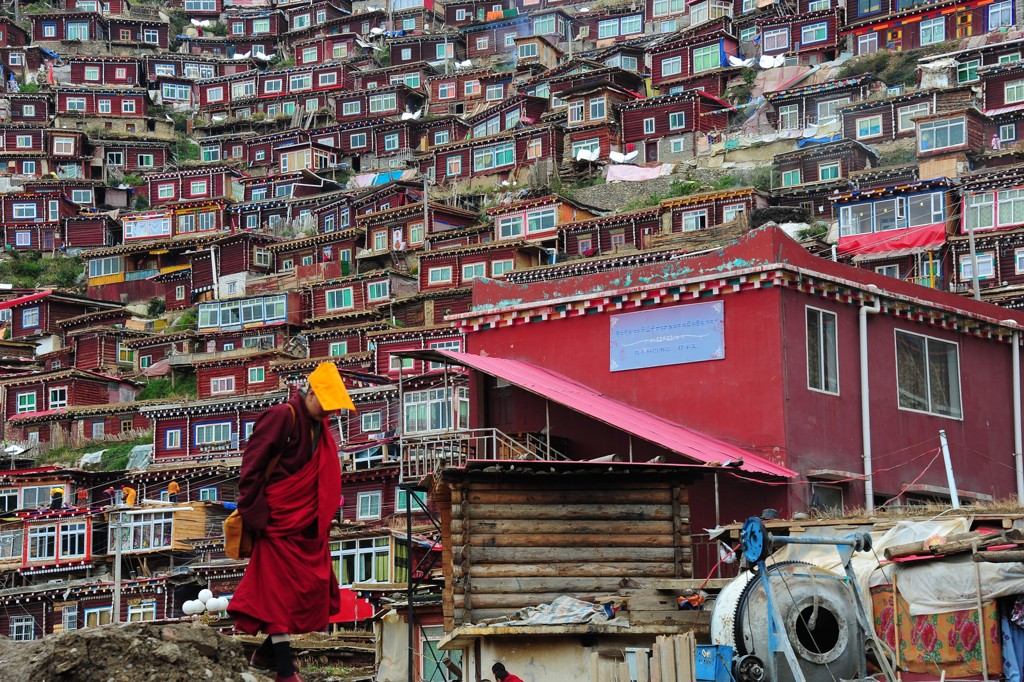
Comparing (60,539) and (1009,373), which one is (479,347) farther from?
(60,539)

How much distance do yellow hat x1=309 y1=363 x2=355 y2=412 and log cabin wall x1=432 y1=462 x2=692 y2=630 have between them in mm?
12943

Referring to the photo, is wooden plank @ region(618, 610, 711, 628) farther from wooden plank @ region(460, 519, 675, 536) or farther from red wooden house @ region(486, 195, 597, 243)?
red wooden house @ region(486, 195, 597, 243)

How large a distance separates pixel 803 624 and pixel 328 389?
7337 millimetres

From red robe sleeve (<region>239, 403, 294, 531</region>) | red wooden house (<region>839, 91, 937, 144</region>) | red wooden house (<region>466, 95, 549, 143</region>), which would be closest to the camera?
red robe sleeve (<region>239, 403, 294, 531</region>)

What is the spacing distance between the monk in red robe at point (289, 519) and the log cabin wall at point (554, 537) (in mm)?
12778

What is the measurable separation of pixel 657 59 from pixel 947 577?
73147mm

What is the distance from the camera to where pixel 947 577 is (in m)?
16.9

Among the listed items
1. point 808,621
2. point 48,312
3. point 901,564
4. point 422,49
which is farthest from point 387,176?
point 808,621

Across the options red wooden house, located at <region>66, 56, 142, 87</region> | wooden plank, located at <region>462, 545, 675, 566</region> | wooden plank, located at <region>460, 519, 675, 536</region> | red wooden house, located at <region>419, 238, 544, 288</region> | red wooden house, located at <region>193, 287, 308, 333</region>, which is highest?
red wooden house, located at <region>66, 56, 142, 87</region>

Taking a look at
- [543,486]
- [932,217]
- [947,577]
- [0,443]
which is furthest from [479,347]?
[0,443]

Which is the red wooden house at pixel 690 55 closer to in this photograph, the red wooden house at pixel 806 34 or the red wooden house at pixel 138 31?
the red wooden house at pixel 806 34

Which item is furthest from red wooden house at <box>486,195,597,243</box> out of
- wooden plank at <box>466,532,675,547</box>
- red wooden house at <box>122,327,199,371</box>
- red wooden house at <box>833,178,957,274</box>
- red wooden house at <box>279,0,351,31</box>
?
red wooden house at <box>279,0,351,31</box>

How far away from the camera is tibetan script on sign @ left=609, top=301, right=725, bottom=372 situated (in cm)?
2655

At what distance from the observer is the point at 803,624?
1490cm
